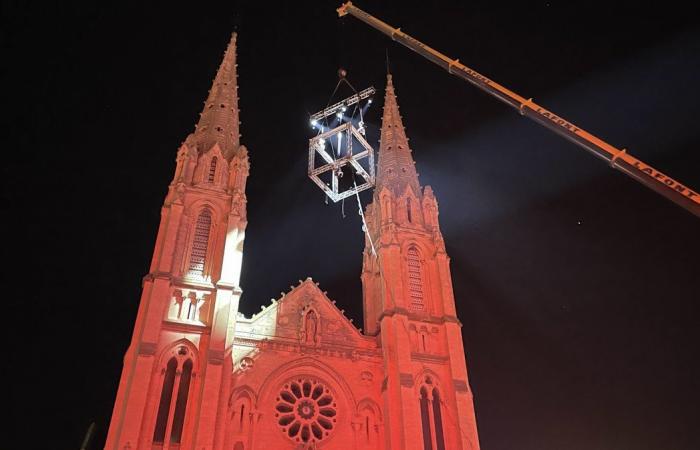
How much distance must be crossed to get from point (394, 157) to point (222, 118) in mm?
12016

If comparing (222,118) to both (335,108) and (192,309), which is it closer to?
(335,108)

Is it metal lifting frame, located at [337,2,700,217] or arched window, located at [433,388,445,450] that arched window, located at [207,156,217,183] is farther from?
arched window, located at [433,388,445,450]

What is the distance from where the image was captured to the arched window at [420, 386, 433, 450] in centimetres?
2994

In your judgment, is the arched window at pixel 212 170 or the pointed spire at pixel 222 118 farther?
the pointed spire at pixel 222 118

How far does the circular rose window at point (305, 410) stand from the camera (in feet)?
96.5

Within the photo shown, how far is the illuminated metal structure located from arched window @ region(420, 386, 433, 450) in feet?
53.4

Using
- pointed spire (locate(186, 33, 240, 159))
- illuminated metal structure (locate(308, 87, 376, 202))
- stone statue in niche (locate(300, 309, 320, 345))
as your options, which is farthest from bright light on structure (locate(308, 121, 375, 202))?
stone statue in niche (locate(300, 309, 320, 345))

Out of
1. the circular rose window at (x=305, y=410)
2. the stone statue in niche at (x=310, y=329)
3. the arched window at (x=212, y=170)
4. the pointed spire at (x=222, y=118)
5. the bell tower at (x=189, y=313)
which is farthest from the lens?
the pointed spire at (x=222, y=118)

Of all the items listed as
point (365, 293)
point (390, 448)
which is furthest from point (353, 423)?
point (365, 293)

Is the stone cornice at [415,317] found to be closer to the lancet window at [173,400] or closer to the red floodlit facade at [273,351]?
the red floodlit facade at [273,351]

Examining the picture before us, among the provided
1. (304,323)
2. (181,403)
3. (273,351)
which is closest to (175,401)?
(181,403)

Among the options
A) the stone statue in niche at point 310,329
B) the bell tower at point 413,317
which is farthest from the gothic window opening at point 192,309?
the bell tower at point 413,317

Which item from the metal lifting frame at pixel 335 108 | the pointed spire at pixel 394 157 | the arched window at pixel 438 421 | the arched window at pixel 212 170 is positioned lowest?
the arched window at pixel 438 421

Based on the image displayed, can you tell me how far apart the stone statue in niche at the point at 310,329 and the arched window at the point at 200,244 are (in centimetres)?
602
